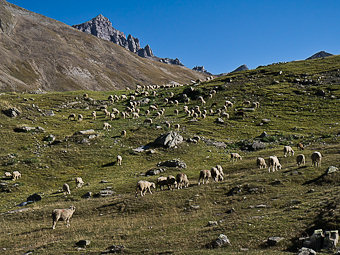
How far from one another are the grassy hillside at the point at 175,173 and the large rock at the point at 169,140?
1.36 m

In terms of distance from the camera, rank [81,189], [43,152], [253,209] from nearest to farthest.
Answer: [253,209] < [81,189] < [43,152]

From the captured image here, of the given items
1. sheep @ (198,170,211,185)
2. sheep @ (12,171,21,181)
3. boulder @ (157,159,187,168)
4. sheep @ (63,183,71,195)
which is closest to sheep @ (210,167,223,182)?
sheep @ (198,170,211,185)

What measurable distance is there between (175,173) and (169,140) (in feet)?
38.7

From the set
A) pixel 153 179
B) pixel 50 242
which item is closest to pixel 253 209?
pixel 50 242

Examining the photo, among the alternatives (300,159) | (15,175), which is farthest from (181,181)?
(15,175)

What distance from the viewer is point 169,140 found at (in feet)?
161

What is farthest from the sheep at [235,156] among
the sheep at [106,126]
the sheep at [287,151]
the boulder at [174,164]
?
the sheep at [106,126]

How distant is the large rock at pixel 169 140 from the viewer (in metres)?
48.8

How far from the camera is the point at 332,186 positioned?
2348cm

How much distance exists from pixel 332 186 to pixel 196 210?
431 inches

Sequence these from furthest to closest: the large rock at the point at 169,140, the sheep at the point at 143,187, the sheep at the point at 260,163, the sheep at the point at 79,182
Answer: the large rock at the point at 169,140 → the sheep at the point at 79,182 → the sheep at the point at 260,163 → the sheep at the point at 143,187

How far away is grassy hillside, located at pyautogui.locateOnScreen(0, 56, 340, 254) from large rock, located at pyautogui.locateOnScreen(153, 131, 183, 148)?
1.36m

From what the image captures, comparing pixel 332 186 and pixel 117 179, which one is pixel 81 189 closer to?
pixel 117 179

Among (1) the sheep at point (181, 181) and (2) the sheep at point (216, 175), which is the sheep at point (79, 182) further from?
(2) the sheep at point (216, 175)
